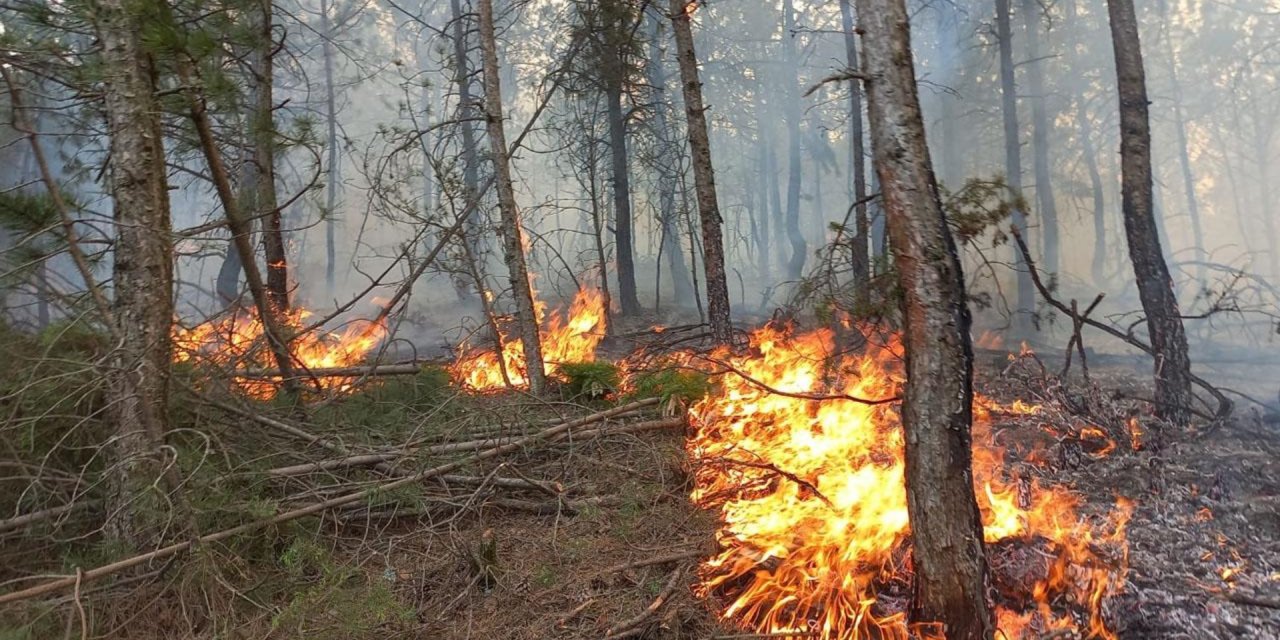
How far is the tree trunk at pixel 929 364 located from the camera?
128 inches

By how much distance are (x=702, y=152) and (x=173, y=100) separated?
17.3 feet

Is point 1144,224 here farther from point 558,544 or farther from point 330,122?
point 330,122

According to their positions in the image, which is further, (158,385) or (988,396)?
(988,396)

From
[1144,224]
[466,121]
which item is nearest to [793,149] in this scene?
[1144,224]

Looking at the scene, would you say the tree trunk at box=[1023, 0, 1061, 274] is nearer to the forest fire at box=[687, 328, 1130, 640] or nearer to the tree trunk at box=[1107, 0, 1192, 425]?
the tree trunk at box=[1107, 0, 1192, 425]

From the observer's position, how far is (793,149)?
86.9ft

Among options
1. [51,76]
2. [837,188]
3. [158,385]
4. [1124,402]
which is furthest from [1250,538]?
[837,188]

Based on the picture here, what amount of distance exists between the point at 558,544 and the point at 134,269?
3.07 m

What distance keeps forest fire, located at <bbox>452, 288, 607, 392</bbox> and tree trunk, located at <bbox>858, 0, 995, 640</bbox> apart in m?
A: 4.54

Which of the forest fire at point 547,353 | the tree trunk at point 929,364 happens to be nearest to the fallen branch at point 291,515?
the forest fire at point 547,353

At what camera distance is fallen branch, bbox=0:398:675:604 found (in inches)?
131

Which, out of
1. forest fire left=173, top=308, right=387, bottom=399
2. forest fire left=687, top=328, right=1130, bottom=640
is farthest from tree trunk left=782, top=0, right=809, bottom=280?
forest fire left=687, top=328, right=1130, bottom=640

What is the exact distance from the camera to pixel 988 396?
700cm

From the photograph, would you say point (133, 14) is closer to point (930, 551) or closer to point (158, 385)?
point (158, 385)
